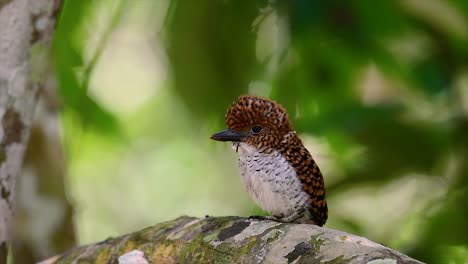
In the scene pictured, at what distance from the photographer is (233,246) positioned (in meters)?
1.78

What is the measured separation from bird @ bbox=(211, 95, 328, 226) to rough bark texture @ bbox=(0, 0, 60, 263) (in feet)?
1.71

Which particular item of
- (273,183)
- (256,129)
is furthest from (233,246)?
(256,129)

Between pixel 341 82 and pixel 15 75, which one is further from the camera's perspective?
pixel 341 82

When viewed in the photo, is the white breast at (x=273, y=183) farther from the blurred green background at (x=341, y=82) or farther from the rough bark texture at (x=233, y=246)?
the blurred green background at (x=341, y=82)

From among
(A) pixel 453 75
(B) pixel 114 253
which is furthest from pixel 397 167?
(B) pixel 114 253

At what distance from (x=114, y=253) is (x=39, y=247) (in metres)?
1.39

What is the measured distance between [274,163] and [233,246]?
1.22 feet

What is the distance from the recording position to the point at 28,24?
2.29m

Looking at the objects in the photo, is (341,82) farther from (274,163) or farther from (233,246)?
(233,246)

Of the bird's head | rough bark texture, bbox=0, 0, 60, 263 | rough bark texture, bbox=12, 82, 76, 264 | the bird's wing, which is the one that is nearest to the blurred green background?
rough bark texture, bbox=12, 82, 76, 264

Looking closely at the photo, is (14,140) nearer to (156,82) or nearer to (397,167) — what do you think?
(397,167)

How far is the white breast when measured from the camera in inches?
82.2

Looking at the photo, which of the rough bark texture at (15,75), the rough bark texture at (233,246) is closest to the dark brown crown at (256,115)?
the rough bark texture at (233,246)

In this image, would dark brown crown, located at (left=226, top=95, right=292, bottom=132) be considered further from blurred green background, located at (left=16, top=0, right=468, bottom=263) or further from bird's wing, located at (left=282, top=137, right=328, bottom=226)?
blurred green background, located at (left=16, top=0, right=468, bottom=263)
